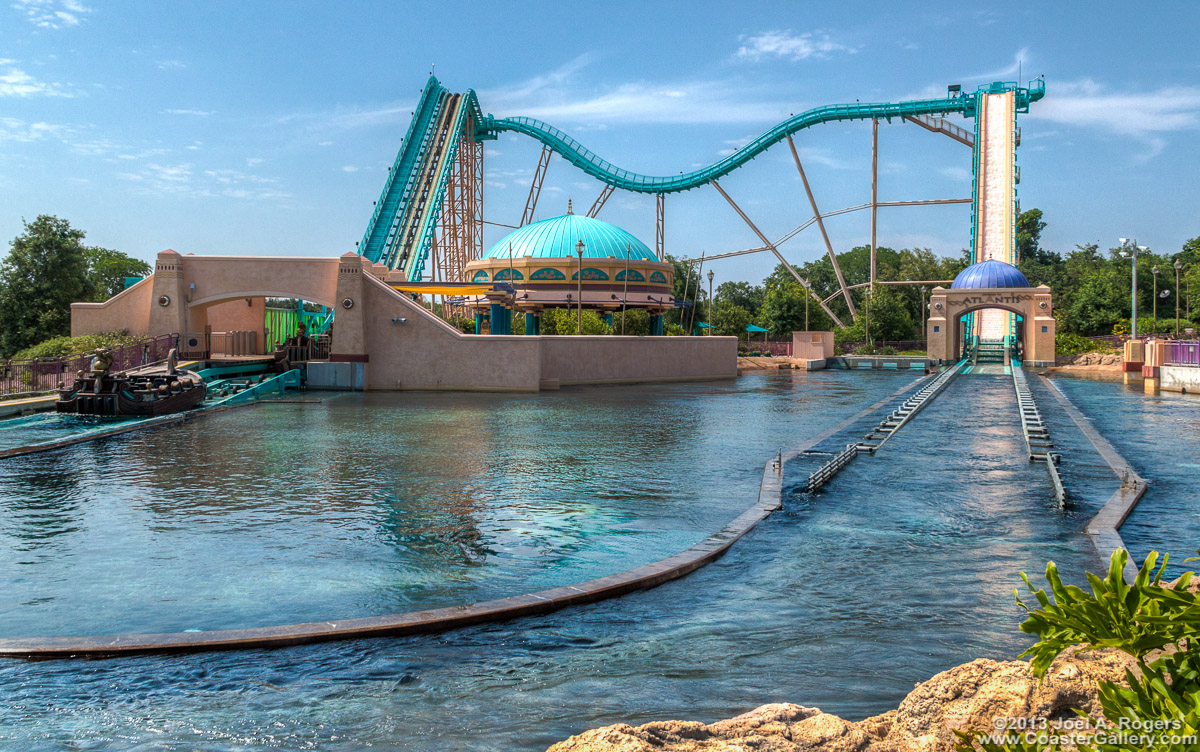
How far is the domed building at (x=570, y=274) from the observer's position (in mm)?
44062

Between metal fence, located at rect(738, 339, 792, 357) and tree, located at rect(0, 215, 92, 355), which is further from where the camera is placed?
metal fence, located at rect(738, 339, 792, 357)

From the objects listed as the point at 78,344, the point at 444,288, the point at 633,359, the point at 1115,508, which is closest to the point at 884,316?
the point at 633,359

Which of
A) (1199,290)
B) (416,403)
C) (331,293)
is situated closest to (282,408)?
(416,403)

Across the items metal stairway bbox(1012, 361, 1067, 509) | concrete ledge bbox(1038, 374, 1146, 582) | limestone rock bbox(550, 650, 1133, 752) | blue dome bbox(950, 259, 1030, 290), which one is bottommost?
concrete ledge bbox(1038, 374, 1146, 582)

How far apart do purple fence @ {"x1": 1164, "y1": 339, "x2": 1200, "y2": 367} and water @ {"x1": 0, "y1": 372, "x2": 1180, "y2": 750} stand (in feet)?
60.1

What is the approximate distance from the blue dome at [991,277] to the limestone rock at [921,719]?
58.6 meters

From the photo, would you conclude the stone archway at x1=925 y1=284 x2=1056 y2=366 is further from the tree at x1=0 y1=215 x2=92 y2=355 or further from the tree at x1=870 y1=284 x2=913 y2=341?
the tree at x1=0 y1=215 x2=92 y2=355

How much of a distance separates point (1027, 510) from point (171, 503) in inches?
443

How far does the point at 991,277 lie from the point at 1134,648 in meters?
59.8

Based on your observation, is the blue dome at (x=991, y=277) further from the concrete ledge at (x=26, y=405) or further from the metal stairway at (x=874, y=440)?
the concrete ledge at (x=26, y=405)

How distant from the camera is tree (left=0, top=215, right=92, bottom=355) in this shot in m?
40.3

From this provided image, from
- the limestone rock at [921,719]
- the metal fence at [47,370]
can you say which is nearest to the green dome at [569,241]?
the metal fence at [47,370]

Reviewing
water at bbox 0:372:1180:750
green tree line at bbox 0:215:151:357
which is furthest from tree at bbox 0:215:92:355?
water at bbox 0:372:1180:750

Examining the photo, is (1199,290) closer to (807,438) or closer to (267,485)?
(807,438)
